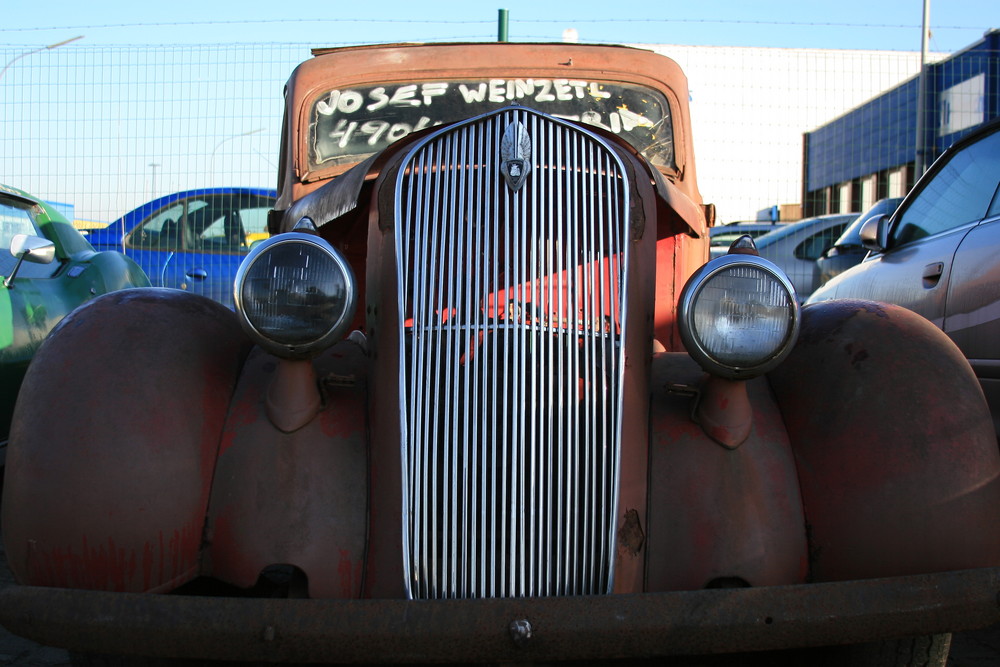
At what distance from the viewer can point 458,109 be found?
3.69 meters

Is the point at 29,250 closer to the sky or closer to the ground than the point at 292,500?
closer to the sky

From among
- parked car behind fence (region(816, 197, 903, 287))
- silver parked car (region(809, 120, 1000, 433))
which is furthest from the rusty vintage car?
parked car behind fence (region(816, 197, 903, 287))

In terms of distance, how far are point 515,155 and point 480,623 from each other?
43.0 inches

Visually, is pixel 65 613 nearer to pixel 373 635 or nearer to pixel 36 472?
pixel 36 472

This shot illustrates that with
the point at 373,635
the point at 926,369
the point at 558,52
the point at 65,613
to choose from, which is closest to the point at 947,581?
the point at 926,369

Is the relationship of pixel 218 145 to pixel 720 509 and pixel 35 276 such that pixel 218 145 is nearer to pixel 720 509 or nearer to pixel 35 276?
pixel 35 276

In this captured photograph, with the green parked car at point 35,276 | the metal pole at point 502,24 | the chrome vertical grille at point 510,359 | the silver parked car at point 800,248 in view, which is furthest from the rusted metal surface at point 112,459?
the silver parked car at point 800,248

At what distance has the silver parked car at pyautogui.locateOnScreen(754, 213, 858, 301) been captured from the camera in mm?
9164

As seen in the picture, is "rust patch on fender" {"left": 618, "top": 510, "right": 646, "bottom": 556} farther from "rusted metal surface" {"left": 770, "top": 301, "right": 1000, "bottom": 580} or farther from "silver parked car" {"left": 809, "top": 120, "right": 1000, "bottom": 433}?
"silver parked car" {"left": 809, "top": 120, "right": 1000, "bottom": 433}

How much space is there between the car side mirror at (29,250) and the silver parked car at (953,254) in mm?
4261

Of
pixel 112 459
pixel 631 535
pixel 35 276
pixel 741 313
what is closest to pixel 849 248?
pixel 741 313

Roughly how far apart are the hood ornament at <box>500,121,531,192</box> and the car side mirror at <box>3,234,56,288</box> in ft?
10.6

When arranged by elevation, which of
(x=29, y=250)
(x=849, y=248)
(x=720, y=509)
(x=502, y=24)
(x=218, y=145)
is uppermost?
(x=502, y=24)

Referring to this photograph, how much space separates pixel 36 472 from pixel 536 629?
3.74ft
